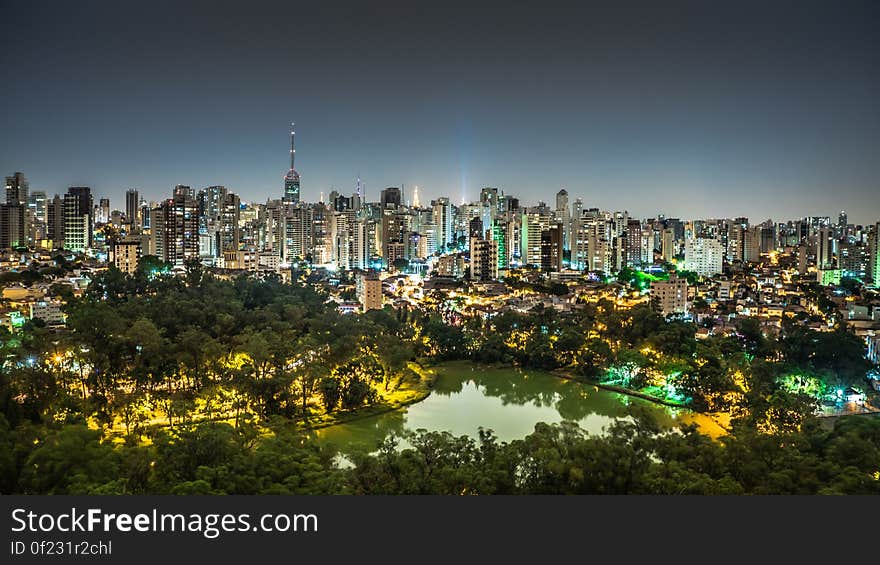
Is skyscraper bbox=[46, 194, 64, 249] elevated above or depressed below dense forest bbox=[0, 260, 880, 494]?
above

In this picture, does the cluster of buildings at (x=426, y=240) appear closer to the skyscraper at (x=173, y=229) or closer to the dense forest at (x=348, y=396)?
the skyscraper at (x=173, y=229)

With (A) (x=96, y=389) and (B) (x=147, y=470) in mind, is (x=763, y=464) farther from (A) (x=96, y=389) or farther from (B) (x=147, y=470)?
(A) (x=96, y=389)

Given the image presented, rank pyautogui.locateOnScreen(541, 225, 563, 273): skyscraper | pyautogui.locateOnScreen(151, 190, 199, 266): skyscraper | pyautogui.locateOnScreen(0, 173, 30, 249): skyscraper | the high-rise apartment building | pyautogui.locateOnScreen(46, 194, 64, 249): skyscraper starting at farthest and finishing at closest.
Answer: pyautogui.locateOnScreen(541, 225, 563, 273): skyscraper → the high-rise apartment building → pyautogui.locateOnScreen(151, 190, 199, 266): skyscraper → pyautogui.locateOnScreen(46, 194, 64, 249): skyscraper → pyautogui.locateOnScreen(0, 173, 30, 249): skyscraper

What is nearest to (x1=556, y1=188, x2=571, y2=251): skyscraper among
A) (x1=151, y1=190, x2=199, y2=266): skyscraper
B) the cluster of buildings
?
the cluster of buildings

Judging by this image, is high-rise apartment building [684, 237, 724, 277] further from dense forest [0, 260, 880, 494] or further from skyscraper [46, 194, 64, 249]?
skyscraper [46, 194, 64, 249]

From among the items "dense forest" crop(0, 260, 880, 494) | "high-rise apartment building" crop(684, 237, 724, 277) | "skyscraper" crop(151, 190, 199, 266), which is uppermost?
"skyscraper" crop(151, 190, 199, 266)

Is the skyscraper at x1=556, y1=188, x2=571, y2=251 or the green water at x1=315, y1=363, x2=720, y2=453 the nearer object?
the green water at x1=315, y1=363, x2=720, y2=453

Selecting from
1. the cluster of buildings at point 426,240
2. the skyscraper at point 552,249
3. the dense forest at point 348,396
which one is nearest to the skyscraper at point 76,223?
the cluster of buildings at point 426,240
